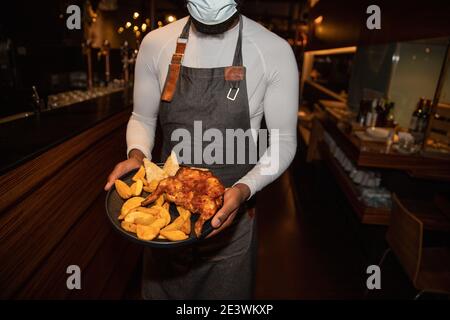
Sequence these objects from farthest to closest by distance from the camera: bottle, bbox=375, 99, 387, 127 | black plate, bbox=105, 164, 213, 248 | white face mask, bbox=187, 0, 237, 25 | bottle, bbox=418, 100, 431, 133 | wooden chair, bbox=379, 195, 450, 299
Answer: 1. bottle, bbox=375, 99, 387, 127
2. bottle, bbox=418, 100, 431, 133
3. wooden chair, bbox=379, 195, 450, 299
4. white face mask, bbox=187, 0, 237, 25
5. black plate, bbox=105, 164, 213, 248

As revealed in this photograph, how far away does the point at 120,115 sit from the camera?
2.56 meters

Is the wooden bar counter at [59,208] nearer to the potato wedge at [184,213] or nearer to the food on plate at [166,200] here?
the food on plate at [166,200]

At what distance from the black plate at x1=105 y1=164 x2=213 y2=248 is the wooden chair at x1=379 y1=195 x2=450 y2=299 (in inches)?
51.5

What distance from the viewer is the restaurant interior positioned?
1.45 meters

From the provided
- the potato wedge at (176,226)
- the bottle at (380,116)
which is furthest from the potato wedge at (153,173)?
the bottle at (380,116)

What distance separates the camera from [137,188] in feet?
3.78

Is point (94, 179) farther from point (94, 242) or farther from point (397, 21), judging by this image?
point (397, 21)

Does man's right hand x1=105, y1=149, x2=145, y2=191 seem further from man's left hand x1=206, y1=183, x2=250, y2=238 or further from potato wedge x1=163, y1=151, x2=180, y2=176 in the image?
man's left hand x1=206, y1=183, x2=250, y2=238

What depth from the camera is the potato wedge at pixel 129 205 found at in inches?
40.9

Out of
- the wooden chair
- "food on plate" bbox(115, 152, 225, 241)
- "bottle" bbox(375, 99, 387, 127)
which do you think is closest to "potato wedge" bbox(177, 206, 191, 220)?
"food on plate" bbox(115, 152, 225, 241)

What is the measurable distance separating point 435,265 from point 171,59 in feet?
6.65

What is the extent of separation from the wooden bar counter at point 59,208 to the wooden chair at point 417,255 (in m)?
1.84

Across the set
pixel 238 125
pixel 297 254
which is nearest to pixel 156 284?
pixel 238 125

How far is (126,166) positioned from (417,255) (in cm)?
163
